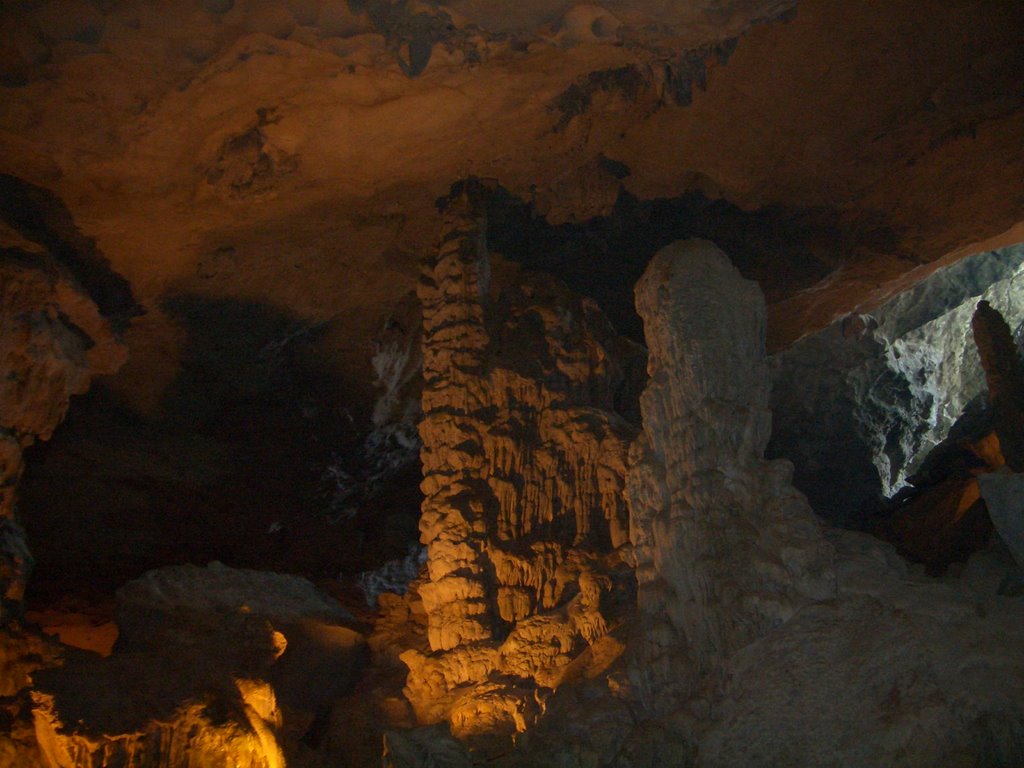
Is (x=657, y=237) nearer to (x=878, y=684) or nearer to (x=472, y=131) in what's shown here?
(x=472, y=131)

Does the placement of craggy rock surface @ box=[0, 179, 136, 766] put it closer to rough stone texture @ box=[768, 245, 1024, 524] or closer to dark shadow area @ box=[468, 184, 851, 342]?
dark shadow area @ box=[468, 184, 851, 342]

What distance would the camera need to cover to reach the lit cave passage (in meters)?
6.36

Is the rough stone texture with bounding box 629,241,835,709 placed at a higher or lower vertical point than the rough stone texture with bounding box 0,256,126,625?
lower

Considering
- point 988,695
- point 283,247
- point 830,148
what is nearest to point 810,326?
point 830,148

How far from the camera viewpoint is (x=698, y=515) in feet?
22.4

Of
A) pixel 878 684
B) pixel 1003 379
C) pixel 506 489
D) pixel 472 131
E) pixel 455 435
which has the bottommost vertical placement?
pixel 878 684

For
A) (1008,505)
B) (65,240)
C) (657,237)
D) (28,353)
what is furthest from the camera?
(657,237)

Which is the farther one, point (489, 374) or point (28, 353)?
point (489, 374)

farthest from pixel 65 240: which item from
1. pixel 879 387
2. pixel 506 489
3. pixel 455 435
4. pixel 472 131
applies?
pixel 879 387

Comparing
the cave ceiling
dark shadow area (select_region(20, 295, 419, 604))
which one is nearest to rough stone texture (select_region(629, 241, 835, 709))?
the cave ceiling

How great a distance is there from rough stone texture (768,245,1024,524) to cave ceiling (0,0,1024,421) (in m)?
4.49

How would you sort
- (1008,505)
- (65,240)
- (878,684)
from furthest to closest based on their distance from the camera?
(65,240)
(1008,505)
(878,684)

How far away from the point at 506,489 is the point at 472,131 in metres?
3.52

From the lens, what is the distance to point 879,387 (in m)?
16.2
